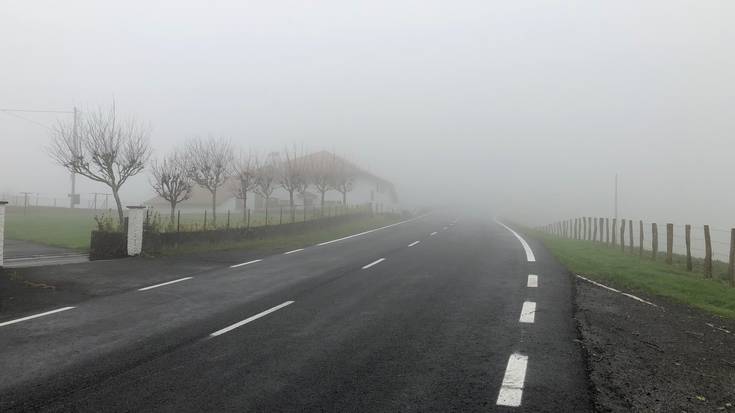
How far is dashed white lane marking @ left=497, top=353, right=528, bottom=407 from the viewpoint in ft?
11.7

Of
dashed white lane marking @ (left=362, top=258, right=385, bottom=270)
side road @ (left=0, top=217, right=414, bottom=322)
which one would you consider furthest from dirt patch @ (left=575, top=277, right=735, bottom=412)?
side road @ (left=0, top=217, right=414, bottom=322)

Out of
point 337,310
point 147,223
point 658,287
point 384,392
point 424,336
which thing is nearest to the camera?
point 384,392

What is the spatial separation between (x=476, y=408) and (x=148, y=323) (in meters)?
4.74

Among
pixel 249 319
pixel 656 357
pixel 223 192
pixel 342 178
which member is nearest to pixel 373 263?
pixel 249 319

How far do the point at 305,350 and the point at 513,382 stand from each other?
2.24 metres

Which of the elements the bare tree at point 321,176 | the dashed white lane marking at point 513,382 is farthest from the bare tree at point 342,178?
the dashed white lane marking at point 513,382

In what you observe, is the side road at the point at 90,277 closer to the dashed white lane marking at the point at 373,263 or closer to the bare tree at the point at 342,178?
the dashed white lane marking at the point at 373,263

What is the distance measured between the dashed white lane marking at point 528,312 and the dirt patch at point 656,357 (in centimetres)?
62

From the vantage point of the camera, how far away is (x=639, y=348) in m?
5.02

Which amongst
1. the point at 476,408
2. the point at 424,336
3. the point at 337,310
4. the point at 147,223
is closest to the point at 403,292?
the point at 337,310

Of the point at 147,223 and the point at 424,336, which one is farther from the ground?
the point at 147,223

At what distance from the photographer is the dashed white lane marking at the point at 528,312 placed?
610cm

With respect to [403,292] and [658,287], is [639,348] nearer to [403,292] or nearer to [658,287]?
[403,292]

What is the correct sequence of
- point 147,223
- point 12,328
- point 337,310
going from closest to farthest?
point 12,328, point 337,310, point 147,223
